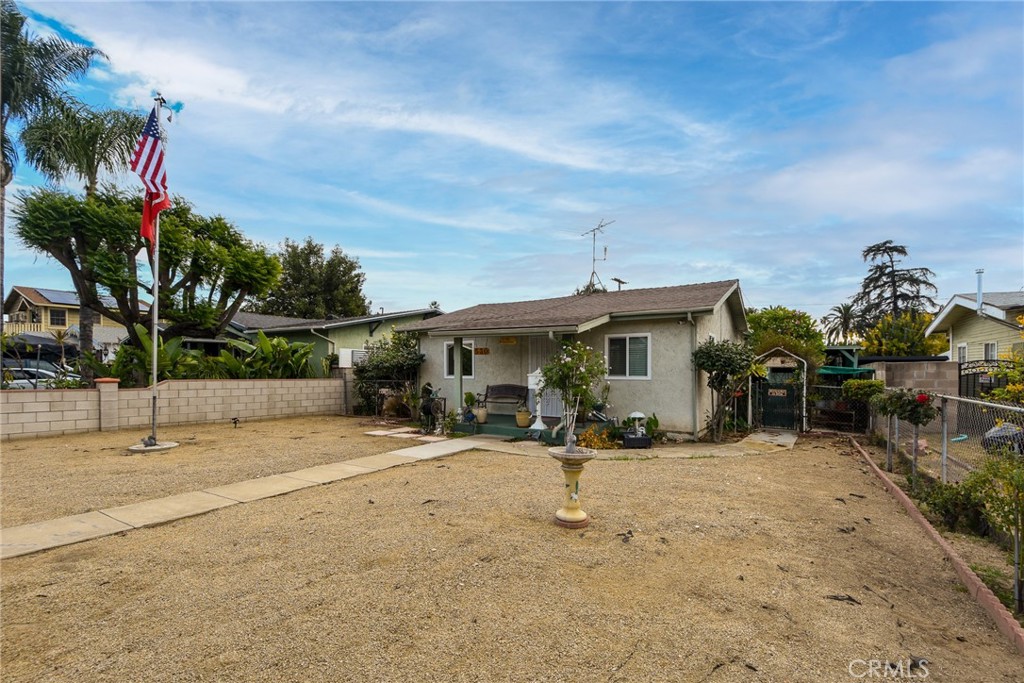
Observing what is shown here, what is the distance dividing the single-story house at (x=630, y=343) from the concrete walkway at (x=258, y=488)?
4.58ft

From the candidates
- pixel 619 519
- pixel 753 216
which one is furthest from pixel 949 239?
pixel 619 519

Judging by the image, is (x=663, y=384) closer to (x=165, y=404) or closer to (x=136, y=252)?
(x=165, y=404)

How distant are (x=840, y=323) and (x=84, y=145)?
191 feet

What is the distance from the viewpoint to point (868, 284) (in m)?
46.9

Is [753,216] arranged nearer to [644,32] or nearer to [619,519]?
[644,32]

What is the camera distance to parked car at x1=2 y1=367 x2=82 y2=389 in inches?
567

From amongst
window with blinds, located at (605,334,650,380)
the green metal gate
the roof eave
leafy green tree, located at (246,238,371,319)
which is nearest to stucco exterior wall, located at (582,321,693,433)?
window with blinds, located at (605,334,650,380)

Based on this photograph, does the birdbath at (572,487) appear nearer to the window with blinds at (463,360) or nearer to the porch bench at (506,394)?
the porch bench at (506,394)

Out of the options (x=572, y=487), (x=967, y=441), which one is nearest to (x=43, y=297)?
(x=572, y=487)

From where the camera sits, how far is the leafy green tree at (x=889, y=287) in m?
44.1

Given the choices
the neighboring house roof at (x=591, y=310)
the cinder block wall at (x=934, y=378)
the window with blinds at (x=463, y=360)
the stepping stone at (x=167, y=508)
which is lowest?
the stepping stone at (x=167, y=508)

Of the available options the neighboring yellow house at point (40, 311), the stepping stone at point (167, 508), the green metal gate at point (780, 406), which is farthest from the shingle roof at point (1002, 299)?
the neighboring yellow house at point (40, 311)

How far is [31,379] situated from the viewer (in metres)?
17.3

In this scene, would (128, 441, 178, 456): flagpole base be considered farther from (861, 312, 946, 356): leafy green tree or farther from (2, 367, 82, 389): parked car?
(861, 312, 946, 356): leafy green tree
